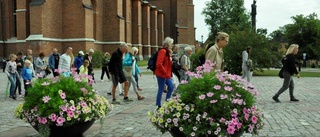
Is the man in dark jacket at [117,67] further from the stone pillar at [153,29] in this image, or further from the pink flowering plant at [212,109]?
the stone pillar at [153,29]

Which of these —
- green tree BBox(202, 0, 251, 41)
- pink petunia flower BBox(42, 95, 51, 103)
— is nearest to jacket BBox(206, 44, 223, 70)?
pink petunia flower BBox(42, 95, 51, 103)

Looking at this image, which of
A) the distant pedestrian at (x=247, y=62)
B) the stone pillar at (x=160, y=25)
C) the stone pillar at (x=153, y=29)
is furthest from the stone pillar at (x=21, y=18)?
the stone pillar at (x=160, y=25)

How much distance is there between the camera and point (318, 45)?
62.0 metres

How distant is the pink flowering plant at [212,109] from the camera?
13.9 ft

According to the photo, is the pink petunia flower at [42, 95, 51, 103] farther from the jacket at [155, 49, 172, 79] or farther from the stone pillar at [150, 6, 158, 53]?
the stone pillar at [150, 6, 158, 53]

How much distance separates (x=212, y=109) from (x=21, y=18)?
28841 millimetres

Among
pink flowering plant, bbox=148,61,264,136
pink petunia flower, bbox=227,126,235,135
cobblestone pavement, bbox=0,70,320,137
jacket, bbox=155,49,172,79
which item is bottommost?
cobblestone pavement, bbox=0,70,320,137

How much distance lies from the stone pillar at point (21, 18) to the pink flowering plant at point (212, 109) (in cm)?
2807

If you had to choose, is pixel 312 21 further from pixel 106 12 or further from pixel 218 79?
pixel 218 79

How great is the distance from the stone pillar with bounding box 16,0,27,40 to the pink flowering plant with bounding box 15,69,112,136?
1039 inches

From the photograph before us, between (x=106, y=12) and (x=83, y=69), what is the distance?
88.5ft

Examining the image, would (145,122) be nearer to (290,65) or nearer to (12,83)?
(290,65)

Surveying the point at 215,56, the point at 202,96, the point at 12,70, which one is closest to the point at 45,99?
the point at 202,96

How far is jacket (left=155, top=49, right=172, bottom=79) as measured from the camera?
26.6 ft
